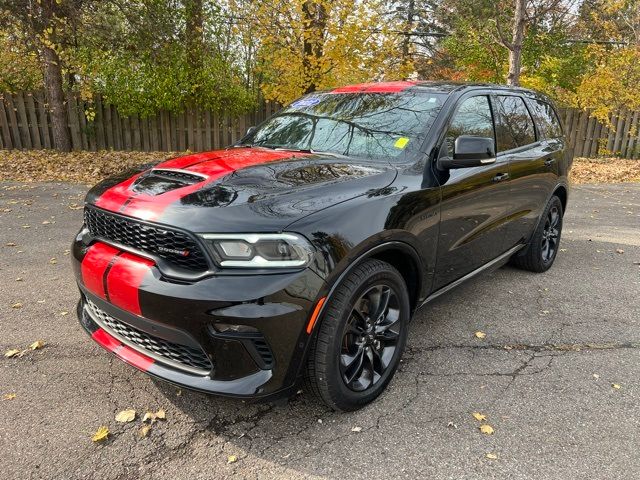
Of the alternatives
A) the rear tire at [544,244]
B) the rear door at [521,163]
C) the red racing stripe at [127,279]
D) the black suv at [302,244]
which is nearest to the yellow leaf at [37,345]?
the black suv at [302,244]

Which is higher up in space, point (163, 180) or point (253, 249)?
point (163, 180)

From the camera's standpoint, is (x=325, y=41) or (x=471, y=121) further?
(x=325, y=41)

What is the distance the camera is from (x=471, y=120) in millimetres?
3520

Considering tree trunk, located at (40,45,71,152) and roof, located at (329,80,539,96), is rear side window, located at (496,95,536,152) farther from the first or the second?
tree trunk, located at (40,45,71,152)

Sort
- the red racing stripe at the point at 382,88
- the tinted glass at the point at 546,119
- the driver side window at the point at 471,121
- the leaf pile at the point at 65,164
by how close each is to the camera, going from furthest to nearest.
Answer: the leaf pile at the point at 65,164 < the tinted glass at the point at 546,119 < the red racing stripe at the point at 382,88 < the driver side window at the point at 471,121

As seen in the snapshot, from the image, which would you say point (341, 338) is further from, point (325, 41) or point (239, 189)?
point (325, 41)

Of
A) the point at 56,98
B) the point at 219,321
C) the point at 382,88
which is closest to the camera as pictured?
the point at 219,321

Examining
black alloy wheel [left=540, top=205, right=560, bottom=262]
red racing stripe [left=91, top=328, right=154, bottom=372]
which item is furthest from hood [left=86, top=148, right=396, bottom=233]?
black alloy wheel [left=540, top=205, right=560, bottom=262]

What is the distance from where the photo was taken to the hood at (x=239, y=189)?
7.23 ft

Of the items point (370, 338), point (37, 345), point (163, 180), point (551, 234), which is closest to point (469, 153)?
point (370, 338)

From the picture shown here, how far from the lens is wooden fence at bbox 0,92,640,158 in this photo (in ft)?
43.2

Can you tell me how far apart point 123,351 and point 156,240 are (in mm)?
672

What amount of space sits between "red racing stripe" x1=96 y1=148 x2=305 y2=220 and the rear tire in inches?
110

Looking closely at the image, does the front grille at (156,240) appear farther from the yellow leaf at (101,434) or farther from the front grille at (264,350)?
the yellow leaf at (101,434)
